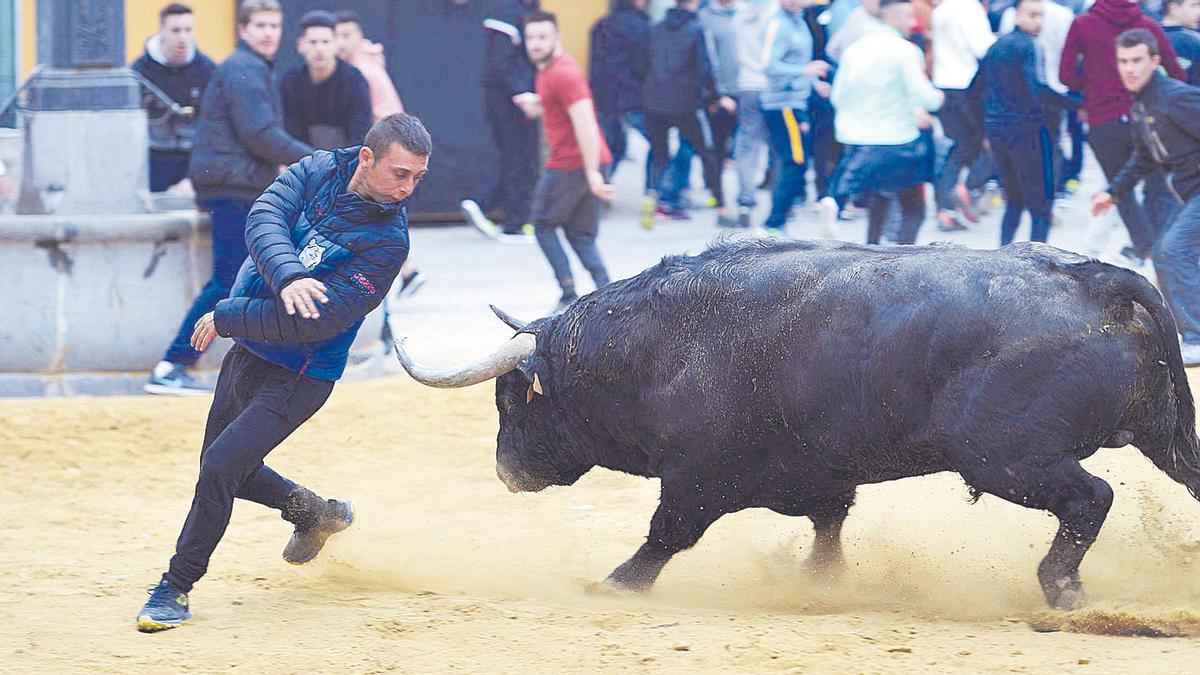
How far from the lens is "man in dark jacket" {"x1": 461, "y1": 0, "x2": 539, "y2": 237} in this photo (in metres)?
14.2

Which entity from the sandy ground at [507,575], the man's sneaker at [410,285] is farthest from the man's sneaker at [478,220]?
the sandy ground at [507,575]

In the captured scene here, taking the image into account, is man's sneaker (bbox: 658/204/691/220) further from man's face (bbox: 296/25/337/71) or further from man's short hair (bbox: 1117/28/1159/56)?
man's short hair (bbox: 1117/28/1159/56)

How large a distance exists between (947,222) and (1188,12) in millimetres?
2985

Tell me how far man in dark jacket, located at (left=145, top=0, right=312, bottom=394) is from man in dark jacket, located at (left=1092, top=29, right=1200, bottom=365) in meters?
4.51

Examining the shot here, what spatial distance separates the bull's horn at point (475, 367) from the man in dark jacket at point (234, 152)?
308cm

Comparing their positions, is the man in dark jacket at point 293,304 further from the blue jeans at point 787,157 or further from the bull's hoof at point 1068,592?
the blue jeans at point 787,157

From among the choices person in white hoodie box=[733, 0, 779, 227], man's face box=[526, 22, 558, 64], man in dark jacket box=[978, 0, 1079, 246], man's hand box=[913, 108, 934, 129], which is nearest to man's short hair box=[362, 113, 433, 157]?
man's face box=[526, 22, 558, 64]

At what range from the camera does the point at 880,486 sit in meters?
7.29

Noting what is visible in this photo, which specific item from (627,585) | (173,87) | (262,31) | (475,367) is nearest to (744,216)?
(173,87)

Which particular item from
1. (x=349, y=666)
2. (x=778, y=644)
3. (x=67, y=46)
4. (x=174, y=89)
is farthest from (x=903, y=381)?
(x=174, y=89)

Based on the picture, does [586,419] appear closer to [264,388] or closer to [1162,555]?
[264,388]

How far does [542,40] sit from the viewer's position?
10.5m

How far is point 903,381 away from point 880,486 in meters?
2.05

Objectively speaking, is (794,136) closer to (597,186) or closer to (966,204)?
(966,204)
